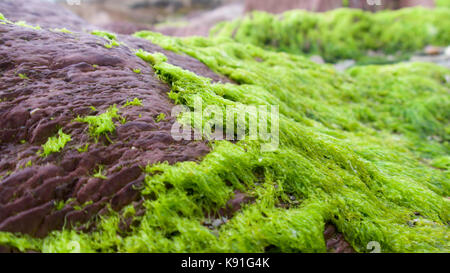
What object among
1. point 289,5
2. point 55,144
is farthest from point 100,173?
point 289,5

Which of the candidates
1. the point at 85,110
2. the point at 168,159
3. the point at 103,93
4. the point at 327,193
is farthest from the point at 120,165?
the point at 327,193

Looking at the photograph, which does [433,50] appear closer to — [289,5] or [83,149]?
[289,5]

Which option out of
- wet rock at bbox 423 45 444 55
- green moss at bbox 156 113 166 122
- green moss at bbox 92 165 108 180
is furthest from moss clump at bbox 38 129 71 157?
wet rock at bbox 423 45 444 55

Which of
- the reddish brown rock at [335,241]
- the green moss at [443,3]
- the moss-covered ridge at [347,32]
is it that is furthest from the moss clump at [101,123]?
the green moss at [443,3]

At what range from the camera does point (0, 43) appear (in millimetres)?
3312

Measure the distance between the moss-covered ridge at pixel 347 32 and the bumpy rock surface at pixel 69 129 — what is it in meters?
9.33

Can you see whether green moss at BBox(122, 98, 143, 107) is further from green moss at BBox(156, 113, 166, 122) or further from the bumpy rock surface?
green moss at BBox(156, 113, 166, 122)

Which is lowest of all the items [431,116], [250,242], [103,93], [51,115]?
[250,242]

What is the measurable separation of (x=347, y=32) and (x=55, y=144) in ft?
41.2

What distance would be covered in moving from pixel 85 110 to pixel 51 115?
31cm

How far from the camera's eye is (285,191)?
262cm

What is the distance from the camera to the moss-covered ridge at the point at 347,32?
37.8 ft
